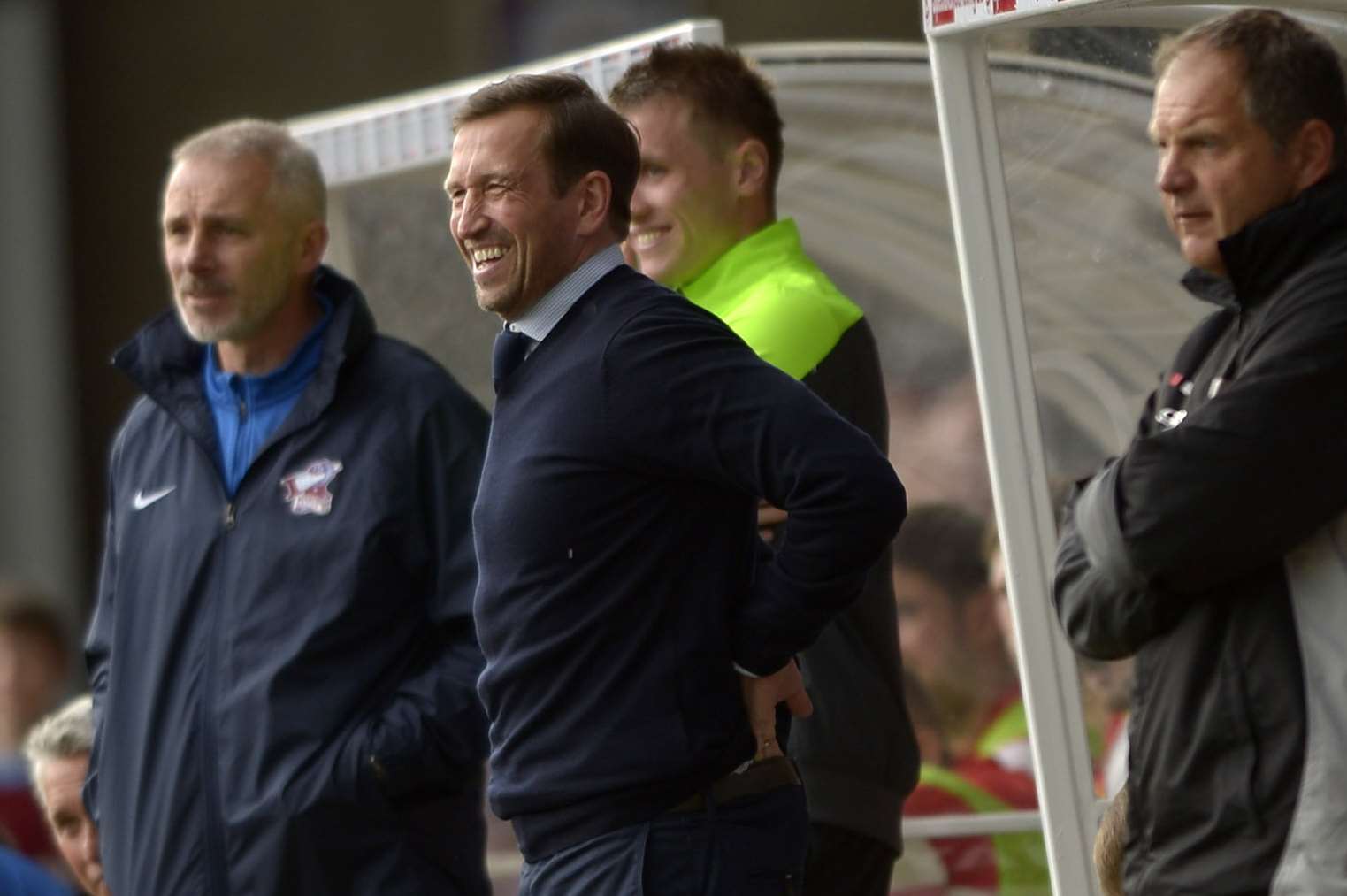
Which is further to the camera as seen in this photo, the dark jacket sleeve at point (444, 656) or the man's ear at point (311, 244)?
the man's ear at point (311, 244)

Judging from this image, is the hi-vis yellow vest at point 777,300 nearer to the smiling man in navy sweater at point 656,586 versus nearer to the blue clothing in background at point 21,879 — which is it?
the smiling man in navy sweater at point 656,586

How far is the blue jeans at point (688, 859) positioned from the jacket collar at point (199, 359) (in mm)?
1430

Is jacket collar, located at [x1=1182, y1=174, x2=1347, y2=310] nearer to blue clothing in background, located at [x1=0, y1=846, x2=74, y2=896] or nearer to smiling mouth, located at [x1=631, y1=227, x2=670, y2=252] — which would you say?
smiling mouth, located at [x1=631, y1=227, x2=670, y2=252]

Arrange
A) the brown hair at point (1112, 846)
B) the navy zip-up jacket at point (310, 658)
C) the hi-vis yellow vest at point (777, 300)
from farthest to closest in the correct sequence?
the navy zip-up jacket at point (310, 658)
the hi-vis yellow vest at point (777, 300)
the brown hair at point (1112, 846)

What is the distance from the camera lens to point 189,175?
4.55 m

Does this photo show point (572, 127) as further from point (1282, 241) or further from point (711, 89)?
point (1282, 241)

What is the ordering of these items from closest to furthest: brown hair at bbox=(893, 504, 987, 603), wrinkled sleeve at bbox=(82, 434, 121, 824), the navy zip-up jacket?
the navy zip-up jacket, wrinkled sleeve at bbox=(82, 434, 121, 824), brown hair at bbox=(893, 504, 987, 603)

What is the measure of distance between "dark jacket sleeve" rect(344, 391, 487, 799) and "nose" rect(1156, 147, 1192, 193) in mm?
1375

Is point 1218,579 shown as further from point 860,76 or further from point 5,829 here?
point 5,829

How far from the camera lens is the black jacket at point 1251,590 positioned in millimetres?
3004

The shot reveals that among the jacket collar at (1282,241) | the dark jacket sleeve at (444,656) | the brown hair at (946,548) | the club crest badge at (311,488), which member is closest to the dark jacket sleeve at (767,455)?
the jacket collar at (1282,241)

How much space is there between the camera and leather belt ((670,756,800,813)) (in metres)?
3.13

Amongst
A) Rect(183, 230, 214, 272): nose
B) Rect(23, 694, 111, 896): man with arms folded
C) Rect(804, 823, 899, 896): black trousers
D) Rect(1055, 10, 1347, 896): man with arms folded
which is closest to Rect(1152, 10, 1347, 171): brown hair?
Rect(1055, 10, 1347, 896): man with arms folded

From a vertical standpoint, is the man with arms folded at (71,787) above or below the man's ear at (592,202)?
below
